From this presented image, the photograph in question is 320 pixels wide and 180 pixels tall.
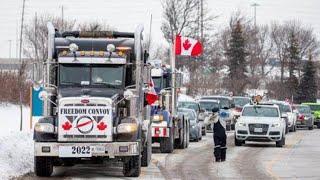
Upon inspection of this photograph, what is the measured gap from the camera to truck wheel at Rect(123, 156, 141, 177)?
18.3 m

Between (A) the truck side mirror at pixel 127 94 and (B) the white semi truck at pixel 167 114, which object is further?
(B) the white semi truck at pixel 167 114

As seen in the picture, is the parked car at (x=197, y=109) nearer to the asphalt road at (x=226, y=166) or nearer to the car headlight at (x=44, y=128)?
the asphalt road at (x=226, y=166)

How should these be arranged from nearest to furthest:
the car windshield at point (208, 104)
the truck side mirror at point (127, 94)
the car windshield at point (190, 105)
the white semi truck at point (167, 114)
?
the truck side mirror at point (127, 94) < the white semi truck at point (167, 114) < the car windshield at point (190, 105) < the car windshield at point (208, 104)

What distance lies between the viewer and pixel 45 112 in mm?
19016

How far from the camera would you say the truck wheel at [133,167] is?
18344 millimetres

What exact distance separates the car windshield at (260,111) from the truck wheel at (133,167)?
51.0 feet

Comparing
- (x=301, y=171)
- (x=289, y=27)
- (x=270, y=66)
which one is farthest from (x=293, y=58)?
(x=301, y=171)

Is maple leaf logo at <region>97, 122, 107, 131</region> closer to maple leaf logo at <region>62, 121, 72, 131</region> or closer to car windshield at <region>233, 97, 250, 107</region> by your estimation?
maple leaf logo at <region>62, 121, 72, 131</region>

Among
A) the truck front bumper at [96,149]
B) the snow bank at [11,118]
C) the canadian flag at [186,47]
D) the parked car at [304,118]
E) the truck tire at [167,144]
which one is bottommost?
the parked car at [304,118]

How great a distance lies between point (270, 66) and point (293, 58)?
1473 cm

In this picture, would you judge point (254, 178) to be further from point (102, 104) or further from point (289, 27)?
point (289, 27)

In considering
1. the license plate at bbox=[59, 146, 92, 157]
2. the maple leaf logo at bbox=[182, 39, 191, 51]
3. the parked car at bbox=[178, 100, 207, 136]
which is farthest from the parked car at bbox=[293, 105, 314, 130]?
the license plate at bbox=[59, 146, 92, 157]

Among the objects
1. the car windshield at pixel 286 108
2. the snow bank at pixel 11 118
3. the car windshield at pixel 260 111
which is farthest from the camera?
the car windshield at pixel 286 108

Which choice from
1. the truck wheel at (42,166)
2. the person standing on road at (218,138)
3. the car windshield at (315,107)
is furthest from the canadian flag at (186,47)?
the car windshield at (315,107)
